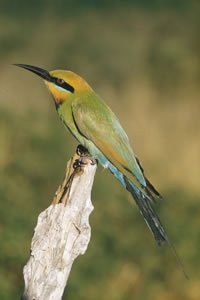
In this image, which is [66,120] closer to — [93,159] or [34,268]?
[93,159]

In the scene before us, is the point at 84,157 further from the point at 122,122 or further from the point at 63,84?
the point at 122,122

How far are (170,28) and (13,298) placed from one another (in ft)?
8.08

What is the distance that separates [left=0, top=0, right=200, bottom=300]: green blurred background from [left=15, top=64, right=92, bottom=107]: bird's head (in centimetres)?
104

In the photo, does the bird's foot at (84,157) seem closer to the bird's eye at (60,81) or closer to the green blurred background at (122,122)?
the bird's eye at (60,81)

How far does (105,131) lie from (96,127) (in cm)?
3

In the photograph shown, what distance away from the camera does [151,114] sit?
509cm

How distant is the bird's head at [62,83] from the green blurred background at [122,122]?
3.42 ft

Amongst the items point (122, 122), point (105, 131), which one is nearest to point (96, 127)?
point (105, 131)

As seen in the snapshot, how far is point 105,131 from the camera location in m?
2.50

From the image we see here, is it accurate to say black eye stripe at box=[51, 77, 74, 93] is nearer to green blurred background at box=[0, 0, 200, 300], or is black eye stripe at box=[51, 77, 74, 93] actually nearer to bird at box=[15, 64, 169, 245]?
bird at box=[15, 64, 169, 245]

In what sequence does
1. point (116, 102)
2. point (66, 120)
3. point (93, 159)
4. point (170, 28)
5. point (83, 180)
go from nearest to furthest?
1. point (83, 180)
2. point (93, 159)
3. point (66, 120)
4. point (116, 102)
5. point (170, 28)

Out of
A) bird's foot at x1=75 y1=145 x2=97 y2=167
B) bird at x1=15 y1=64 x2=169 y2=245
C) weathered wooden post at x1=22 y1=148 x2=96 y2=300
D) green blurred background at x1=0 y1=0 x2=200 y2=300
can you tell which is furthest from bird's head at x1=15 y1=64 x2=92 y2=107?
green blurred background at x1=0 y1=0 x2=200 y2=300

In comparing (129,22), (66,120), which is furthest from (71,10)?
(66,120)

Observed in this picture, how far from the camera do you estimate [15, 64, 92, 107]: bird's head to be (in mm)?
2492
